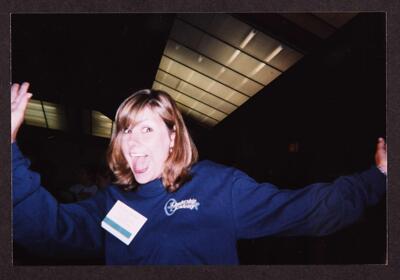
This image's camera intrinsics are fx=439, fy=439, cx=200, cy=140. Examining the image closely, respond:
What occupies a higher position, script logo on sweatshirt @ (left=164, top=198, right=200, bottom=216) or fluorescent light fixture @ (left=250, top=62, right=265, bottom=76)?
fluorescent light fixture @ (left=250, top=62, right=265, bottom=76)

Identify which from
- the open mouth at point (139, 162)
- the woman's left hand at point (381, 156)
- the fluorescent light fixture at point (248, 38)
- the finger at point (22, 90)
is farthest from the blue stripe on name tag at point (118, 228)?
the woman's left hand at point (381, 156)

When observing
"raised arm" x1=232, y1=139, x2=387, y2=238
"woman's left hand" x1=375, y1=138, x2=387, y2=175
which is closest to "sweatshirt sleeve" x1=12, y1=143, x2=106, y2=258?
"raised arm" x1=232, y1=139, x2=387, y2=238

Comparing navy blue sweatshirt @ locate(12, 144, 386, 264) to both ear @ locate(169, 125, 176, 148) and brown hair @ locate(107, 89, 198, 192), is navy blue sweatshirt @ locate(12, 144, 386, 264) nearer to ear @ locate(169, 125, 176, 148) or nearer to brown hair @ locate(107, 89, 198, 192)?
brown hair @ locate(107, 89, 198, 192)

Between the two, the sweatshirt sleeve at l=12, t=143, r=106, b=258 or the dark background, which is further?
the dark background

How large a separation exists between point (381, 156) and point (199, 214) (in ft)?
4.08

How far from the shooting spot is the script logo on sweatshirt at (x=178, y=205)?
2.78 m

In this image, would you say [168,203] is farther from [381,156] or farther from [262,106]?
[381,156]

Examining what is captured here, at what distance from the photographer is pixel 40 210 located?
2.72m

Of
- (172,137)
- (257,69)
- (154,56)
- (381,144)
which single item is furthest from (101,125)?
(381,144)

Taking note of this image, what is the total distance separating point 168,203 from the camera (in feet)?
9.14

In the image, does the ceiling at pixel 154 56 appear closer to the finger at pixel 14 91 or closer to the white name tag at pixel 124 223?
the finger at pixel 14 91

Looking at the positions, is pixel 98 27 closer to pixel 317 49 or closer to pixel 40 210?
pixel 40 210

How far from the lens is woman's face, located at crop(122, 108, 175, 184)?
2.83 m

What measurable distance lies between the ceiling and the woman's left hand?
759mm
